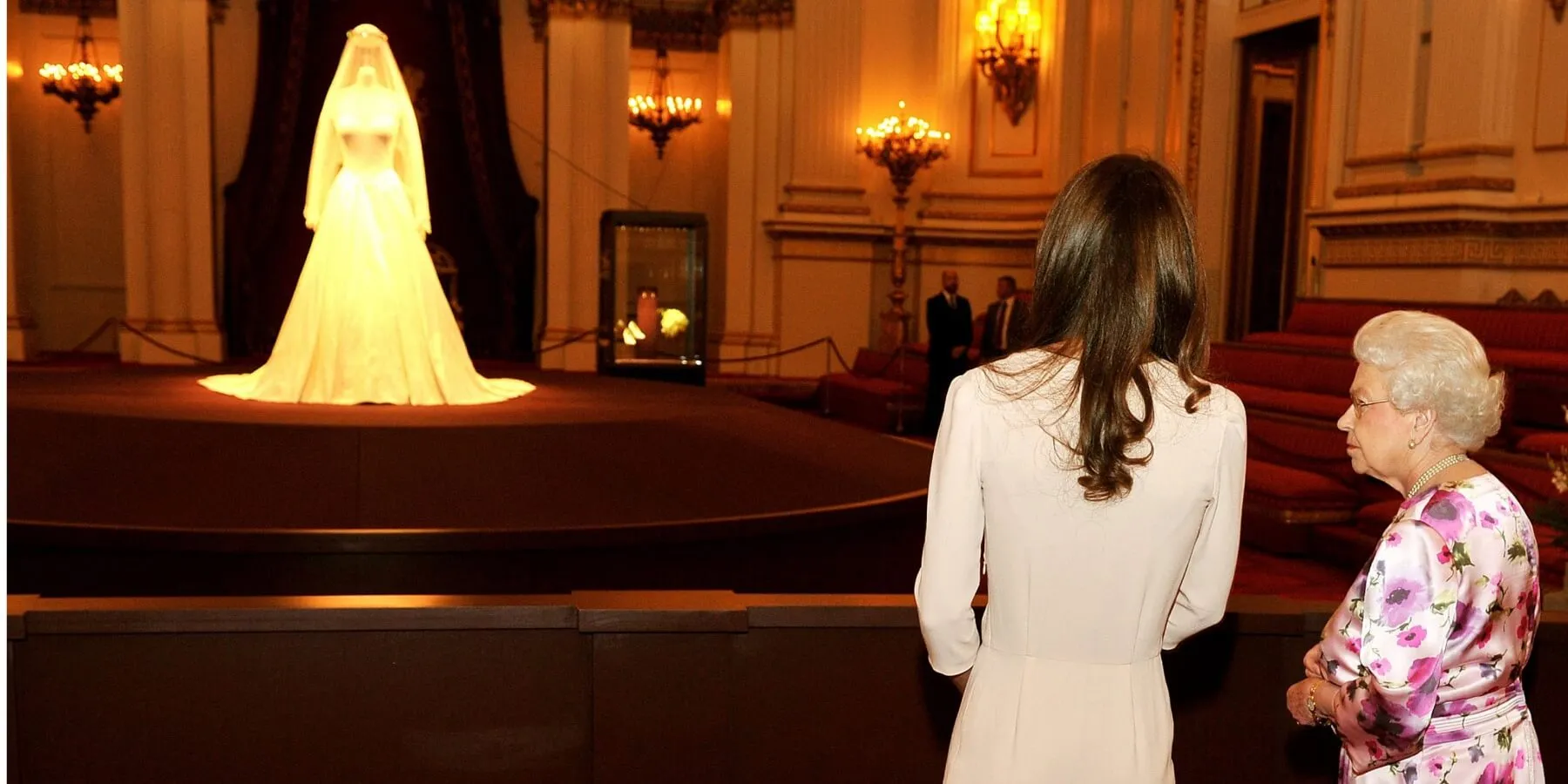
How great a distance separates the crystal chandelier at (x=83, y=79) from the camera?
14805 millimetres

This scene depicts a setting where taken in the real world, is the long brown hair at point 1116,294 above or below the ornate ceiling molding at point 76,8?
below

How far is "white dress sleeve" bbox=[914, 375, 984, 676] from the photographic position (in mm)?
1757

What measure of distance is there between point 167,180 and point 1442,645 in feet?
48.4

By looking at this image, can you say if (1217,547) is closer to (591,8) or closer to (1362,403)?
(1362,403)

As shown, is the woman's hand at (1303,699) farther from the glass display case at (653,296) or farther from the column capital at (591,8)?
the column capital at (591,8)

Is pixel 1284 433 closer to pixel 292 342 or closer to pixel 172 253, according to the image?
pixel 292 342

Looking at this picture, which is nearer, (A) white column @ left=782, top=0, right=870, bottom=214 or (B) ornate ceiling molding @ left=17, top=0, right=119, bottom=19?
(A) white column @ left=782, top=0, right=870, bottom=214

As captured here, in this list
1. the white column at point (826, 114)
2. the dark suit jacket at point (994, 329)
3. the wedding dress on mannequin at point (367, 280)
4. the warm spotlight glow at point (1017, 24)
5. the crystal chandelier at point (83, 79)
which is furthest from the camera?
the white column at point (826, 114)

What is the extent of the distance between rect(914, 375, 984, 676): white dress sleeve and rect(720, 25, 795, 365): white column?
43.7 feet

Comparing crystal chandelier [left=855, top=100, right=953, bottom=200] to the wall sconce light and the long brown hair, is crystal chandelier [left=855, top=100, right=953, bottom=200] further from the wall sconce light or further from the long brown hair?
the long brown hair

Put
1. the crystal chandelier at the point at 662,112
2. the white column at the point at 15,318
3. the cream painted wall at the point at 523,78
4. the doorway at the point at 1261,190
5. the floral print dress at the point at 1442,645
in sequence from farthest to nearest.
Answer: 1. the cream painted wall at the point at 523,78
2. the crystal chandelier at the point at 662,112
3. the white column at the point at 15,318
4. the doorway at the point at 1261,190
5. the floral print dress at the point at 1442,645

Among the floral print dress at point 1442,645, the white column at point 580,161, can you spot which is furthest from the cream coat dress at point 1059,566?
the white column at point 580,161

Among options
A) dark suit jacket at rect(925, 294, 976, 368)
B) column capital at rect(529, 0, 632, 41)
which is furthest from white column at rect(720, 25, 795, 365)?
dark suit jacket at rect(925, 294, 976, 368)

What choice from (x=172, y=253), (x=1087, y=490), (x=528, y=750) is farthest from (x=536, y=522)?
(x=172, y=253)
